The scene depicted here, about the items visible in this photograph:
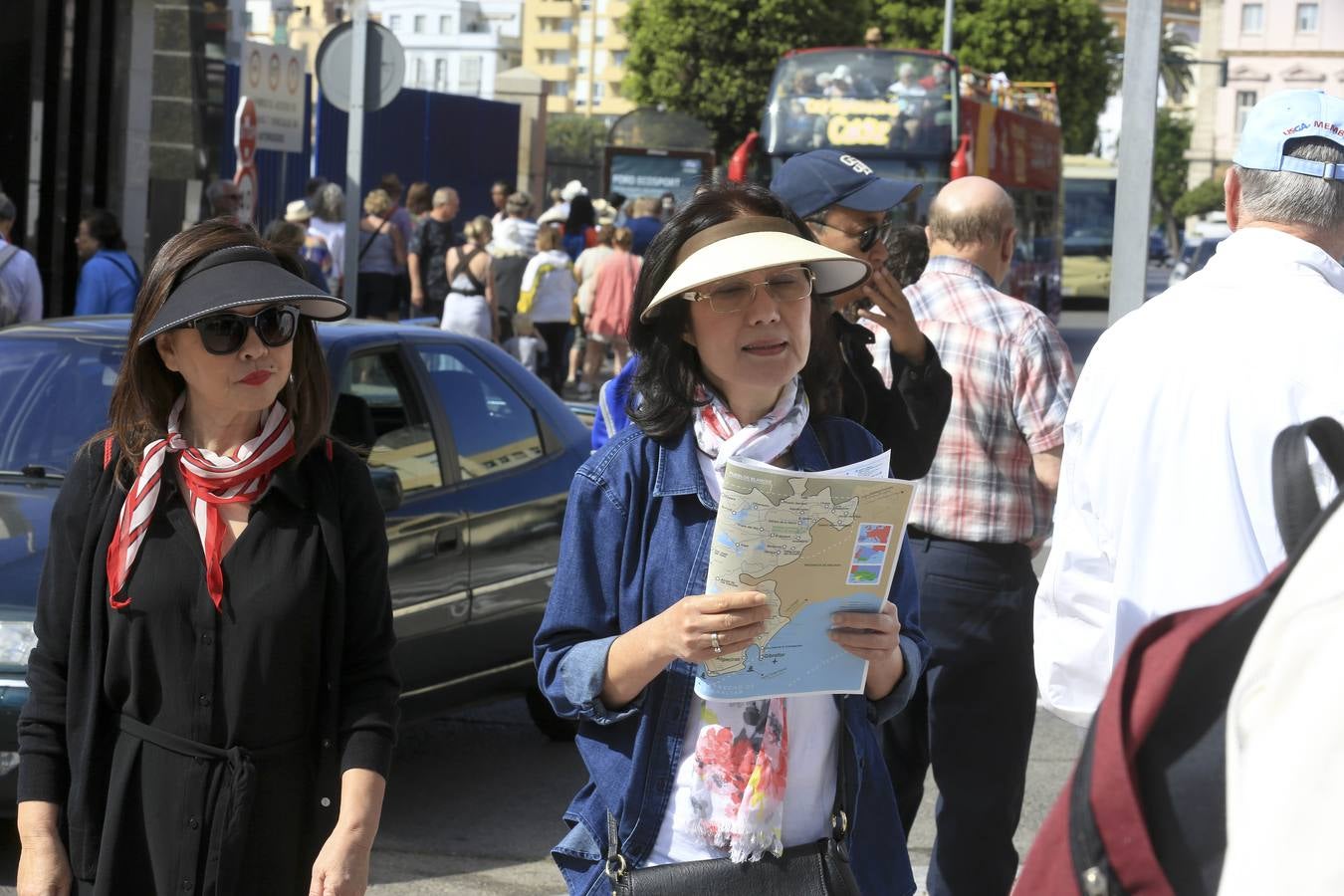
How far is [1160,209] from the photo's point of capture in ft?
385

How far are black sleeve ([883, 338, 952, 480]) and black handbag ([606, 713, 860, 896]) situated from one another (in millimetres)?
1356

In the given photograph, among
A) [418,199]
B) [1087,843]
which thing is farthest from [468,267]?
[1087,843]

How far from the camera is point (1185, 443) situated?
2850 mm

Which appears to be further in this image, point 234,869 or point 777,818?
point 234,869

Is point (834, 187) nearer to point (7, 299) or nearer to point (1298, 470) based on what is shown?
point (1298, 470)

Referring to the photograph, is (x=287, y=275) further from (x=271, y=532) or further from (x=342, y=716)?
(x=342, y=716)

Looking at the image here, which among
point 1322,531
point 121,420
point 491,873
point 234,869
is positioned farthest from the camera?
point 491,873

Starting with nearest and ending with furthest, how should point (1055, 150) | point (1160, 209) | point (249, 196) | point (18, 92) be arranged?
point (249, 196)
point (18, 92)
point (1055, 150)
point (1160, 209)

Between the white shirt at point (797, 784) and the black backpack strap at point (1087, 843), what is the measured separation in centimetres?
129

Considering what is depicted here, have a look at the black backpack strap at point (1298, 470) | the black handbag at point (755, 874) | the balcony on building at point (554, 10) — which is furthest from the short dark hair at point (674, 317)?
Answer: the balcony on building at point (554, 10)

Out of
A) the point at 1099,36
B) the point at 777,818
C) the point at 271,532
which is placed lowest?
the point at 777,818

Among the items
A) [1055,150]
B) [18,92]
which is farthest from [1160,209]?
[18,92]

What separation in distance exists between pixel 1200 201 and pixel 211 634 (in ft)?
355

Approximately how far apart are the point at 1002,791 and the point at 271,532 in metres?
2.29
